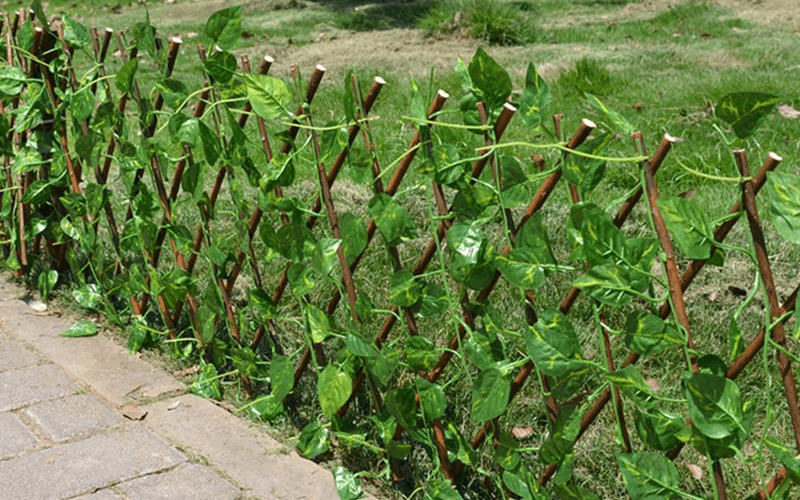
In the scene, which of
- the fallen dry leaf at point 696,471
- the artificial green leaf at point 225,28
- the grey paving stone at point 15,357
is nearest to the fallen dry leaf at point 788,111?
the fallen dry leaf at point 696,471

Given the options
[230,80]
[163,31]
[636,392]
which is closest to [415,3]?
A: [163,31]

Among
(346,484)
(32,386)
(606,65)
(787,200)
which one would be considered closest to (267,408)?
(346,484)

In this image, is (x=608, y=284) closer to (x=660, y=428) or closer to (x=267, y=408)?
(x=660, y=428)

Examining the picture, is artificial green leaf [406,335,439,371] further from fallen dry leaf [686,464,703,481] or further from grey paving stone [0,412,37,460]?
grey paving stone [0,412,37,460]

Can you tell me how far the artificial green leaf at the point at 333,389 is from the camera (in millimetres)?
2916

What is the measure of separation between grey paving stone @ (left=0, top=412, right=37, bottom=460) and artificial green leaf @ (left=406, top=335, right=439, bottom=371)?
1.34m

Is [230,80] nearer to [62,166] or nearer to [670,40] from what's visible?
[62,166]

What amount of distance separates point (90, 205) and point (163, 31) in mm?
8280

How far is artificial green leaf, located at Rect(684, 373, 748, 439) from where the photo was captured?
2.07m

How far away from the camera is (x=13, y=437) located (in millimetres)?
3291

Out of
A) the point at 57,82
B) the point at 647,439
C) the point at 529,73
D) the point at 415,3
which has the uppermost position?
the point at 529,73

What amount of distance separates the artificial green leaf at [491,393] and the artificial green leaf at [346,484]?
54 cm

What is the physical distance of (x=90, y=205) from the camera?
400 cm

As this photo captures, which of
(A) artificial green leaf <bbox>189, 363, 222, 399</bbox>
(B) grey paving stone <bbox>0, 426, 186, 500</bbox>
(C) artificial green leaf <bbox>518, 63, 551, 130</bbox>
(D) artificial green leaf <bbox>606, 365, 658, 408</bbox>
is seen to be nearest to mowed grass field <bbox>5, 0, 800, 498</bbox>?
(C) artificial green leaf <bbox>518, 63, 551, 130</bbox>
